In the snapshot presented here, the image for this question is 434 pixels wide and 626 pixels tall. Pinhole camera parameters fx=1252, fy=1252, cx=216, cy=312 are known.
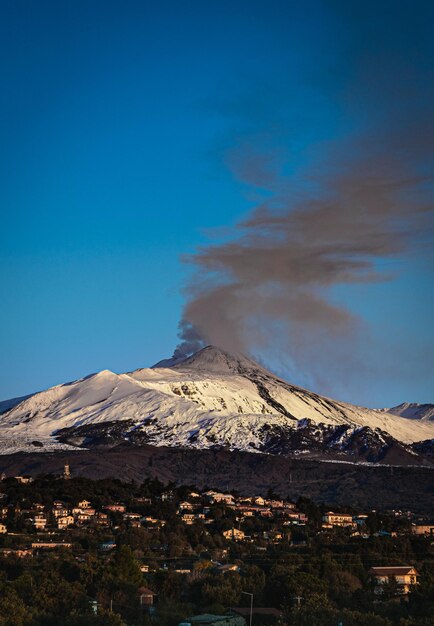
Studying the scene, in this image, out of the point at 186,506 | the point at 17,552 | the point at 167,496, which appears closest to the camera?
the point at 17,552

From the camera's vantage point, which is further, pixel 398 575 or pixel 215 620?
pixel 398 575

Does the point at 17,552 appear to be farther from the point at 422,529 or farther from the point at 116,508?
the point at 422,529

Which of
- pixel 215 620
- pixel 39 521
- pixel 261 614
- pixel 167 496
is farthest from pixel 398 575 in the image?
pixel 167 496

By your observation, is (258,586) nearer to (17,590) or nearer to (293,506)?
(17,590)

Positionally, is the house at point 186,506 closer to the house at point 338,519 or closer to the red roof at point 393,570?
the house at point 338,519

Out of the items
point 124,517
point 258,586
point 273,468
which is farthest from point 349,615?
point 273,468

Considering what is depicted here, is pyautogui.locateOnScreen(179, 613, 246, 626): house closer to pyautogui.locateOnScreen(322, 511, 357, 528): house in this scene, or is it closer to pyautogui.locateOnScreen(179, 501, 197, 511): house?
pyautogui.locateOnScreen(322, 511, 357, 528): house
